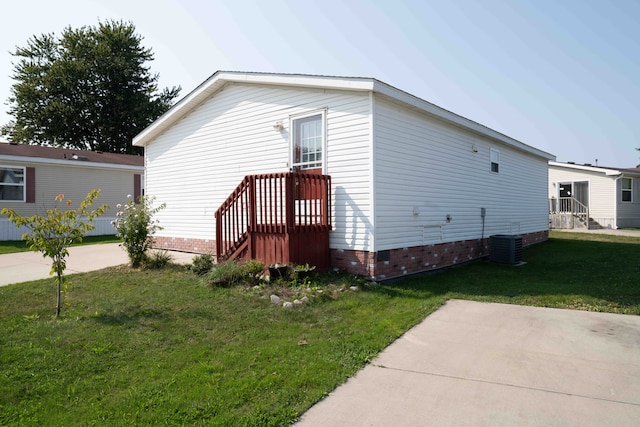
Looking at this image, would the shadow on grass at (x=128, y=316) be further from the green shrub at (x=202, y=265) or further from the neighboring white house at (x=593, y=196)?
the neighboring white house at (x=593, y=196)

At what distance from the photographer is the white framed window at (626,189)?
70.2 ft

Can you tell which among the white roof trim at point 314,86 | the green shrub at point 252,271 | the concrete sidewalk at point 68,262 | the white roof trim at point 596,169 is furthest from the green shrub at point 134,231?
the white roof trim at point 596,169

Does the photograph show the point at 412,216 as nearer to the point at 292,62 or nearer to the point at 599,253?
the point at 292,62

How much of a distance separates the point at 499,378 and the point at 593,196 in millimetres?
22280

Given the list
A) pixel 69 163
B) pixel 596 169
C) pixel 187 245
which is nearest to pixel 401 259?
pixel 187 245

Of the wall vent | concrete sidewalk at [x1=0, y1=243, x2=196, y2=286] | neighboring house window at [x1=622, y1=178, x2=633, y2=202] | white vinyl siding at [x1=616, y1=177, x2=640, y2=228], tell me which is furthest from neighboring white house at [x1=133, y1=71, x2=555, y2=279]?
neighboring house window at [x1=622, y1=178, x2=633, y2=202]

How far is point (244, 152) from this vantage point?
9.21 m

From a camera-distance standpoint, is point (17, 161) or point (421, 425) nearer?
point (421, 425)

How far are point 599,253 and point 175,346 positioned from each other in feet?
38.3

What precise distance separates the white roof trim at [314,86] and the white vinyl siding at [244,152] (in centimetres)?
19

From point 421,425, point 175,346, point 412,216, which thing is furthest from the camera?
point 412,216

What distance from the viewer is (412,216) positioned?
7.93 m

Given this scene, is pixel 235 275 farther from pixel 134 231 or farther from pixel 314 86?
pixel 314 86

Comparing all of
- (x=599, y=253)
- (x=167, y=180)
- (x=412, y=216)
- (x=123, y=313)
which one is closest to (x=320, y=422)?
(x=123, y=313)
